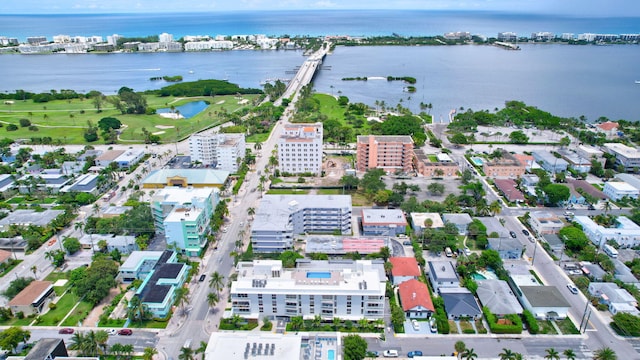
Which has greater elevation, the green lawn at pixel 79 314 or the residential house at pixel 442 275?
the residential house at pixel 442 275

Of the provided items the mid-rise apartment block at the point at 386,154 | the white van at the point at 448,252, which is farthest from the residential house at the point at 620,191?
the white van at the point at 448,252

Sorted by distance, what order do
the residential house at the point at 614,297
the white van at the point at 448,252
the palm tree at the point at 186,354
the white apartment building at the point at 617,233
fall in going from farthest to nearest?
the white apartment building at the point at 617,233, the white van at the point at 448,252, the residential house at the point at 614,297, the palm tree at the point at 186,354

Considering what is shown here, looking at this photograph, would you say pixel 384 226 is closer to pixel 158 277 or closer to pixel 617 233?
pixel 158 277

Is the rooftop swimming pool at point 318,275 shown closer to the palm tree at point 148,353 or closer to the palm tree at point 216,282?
the palm tree at point 216,282

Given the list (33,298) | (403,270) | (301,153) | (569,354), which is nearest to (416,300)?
(403,270)

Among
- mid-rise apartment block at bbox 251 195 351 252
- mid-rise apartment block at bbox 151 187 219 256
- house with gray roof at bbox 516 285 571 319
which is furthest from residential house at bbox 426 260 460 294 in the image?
mid-rise apartment block at bbox 151 187 219 256

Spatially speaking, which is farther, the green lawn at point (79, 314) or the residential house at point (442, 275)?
the residential house at point (442, 275)

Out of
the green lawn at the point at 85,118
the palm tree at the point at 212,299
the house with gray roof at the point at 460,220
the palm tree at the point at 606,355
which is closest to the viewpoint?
the palm tree at the point at 606,355

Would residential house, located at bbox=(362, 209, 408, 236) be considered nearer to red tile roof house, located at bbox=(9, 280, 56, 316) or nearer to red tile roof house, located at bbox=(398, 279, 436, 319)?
red tile roof house, located at bbox=(398, 279, 436, 319)
